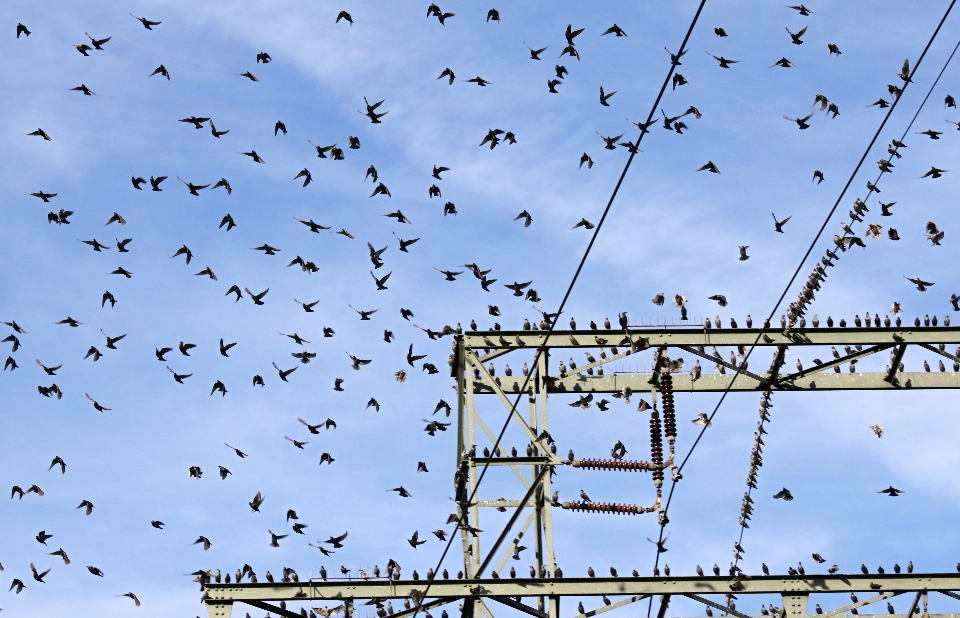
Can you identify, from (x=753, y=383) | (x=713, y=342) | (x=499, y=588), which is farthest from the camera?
(x=753, y=383)

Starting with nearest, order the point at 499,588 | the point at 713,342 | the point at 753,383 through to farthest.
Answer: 1. the point at 499,588
2. the point at 713,342
3. the point at 753,383

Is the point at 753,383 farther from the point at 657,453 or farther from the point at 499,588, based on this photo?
the point at 499,588

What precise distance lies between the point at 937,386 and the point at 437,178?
1186 centimetres

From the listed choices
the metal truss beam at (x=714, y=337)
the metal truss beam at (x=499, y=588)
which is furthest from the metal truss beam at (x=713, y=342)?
the metal truss beam at (x=499, y=588)

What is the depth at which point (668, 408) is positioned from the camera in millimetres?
32438

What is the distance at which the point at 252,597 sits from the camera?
27.2 m

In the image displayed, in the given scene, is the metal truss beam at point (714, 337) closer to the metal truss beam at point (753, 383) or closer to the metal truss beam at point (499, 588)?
the metal truss beam at point (753, 383)

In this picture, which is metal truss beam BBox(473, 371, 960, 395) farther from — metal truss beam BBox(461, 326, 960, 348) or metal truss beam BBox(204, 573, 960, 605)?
metal truss beam BBox(204, 573, 960, 605)

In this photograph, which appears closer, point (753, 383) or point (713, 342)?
point (713, 342)

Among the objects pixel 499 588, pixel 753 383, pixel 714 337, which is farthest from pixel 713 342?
pixel 499 588

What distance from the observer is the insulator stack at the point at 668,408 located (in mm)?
31712

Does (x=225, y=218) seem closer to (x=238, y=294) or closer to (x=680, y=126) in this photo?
(x=238, y=294)

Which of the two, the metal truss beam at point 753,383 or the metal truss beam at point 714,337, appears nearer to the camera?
the metal truss beam at point 714,337

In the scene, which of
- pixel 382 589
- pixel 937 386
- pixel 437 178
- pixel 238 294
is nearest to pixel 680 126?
pixel 437 178
